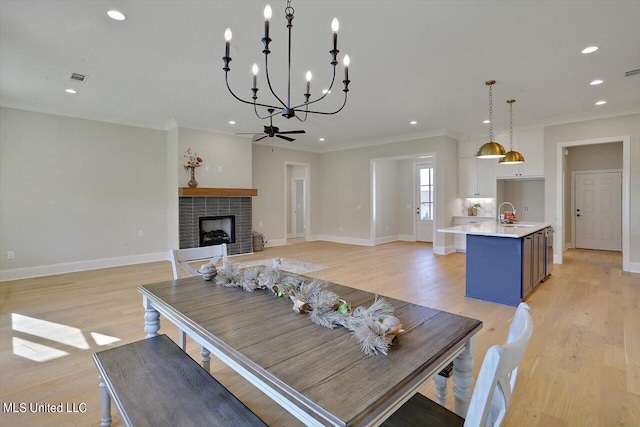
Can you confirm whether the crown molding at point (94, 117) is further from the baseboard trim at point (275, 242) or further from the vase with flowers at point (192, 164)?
the baseboard trim at point (275, 242)

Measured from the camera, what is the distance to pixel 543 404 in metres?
1.95

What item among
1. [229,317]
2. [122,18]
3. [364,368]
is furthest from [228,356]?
[122,18]

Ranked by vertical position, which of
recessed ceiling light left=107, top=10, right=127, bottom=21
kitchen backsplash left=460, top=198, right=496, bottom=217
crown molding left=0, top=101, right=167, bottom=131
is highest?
crown molding left=0, top=101, right=167, bottom=131

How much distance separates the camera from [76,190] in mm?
5594

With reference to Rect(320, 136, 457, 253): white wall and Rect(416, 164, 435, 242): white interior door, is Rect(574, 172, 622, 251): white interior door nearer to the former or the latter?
Rect(320, 136, 457, 253): white wall

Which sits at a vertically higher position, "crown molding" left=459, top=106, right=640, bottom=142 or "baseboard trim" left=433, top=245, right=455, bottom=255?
"crown molding" left=459, top=106, right=640, bottom=142

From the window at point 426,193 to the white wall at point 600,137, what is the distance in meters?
3.21

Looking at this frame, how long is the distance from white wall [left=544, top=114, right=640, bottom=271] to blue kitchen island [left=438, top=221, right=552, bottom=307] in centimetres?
257

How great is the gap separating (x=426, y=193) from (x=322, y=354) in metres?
8.93

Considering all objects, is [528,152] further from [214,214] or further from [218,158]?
[214,214]

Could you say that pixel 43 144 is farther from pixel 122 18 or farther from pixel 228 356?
pixel 228 356

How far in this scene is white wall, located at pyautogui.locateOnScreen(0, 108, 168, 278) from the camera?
16.5 feet

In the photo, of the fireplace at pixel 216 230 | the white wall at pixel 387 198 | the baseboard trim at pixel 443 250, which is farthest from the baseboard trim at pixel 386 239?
the fireplace at pixel 216 230

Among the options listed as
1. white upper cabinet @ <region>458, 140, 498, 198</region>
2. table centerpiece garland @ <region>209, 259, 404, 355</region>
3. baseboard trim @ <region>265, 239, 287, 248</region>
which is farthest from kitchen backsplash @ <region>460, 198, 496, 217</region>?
table centerpiece garland @ <region>209, 259, 404, 355</region>
